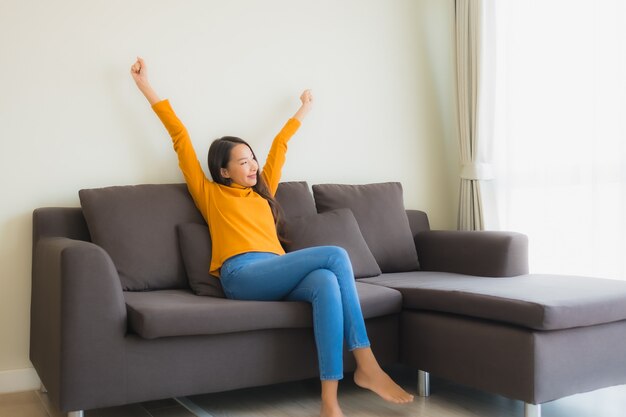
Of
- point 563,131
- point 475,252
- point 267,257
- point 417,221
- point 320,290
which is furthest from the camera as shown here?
point 417,221

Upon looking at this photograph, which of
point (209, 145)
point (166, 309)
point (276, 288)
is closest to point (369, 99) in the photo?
point (209, 145)

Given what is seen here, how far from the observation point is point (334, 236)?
336 centimetres

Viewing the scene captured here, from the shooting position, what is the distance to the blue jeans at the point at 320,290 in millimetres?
2629

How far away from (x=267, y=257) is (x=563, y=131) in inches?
64.8

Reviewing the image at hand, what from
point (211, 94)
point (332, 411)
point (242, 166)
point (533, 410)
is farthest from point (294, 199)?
point (533, 410)

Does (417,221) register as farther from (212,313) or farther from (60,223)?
(60,223)

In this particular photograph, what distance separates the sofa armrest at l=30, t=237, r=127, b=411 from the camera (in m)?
2.37

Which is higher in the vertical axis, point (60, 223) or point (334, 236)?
point (60, 223)

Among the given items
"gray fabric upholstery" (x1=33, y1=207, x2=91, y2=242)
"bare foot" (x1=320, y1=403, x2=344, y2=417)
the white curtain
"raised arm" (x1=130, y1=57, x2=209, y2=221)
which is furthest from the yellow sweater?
the white curtain

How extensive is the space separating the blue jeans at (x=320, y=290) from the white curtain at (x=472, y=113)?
1.49m

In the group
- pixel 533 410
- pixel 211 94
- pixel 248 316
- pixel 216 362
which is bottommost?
pixel 533 410

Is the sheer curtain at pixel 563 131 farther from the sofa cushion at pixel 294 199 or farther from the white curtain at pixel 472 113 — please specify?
the sofa cushion at pixel 294 199

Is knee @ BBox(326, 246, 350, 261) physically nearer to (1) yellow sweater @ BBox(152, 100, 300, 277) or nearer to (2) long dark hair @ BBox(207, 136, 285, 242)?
(1) yellow sweater @ BBox(152, 100, 300, 277)

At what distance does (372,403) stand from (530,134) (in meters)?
1.70
